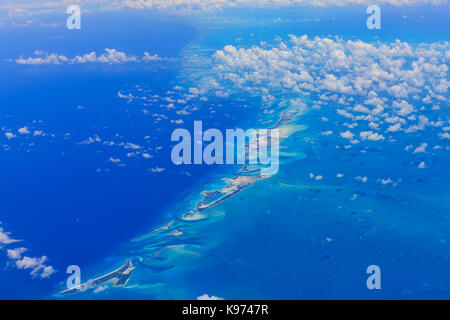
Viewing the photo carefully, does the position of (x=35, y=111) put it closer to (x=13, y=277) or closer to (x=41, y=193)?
(x=41, y=193)

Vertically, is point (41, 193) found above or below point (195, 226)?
above

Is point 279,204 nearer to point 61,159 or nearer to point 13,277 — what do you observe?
point 13,277

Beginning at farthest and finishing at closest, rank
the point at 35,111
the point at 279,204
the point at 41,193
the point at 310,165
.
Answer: the point at 35,111
the point at 310,165
the point at 41,193
the point at 279,204

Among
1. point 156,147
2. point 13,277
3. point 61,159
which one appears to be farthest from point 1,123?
point 13,277
